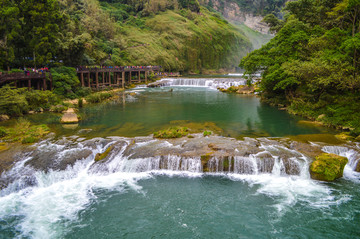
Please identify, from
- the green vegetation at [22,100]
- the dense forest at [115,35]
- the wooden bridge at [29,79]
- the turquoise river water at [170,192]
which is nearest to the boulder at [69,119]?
the turquoise river water at [170,192]

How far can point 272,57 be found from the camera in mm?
33406

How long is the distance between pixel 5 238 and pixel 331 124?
24.1m

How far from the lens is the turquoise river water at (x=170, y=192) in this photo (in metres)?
10.7

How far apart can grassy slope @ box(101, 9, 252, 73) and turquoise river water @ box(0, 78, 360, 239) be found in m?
44.5

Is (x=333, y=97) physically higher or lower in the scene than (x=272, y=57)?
lower

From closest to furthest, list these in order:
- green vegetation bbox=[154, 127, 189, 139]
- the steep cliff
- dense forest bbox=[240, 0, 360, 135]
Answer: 1. green vegetation bbox=[154, 127, 189, 139]
2. dense forest bbox=[240, 0, 360, 135]
3. the steep cliff

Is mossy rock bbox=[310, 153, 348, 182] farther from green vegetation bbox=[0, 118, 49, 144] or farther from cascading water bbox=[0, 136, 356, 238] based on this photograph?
green vegetation bbox=[0, 118, 49, 144]

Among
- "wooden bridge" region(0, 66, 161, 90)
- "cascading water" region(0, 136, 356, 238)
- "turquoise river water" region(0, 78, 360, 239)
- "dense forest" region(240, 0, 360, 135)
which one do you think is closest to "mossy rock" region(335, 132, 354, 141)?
"dense forest" region(240, 0, 360, 135)

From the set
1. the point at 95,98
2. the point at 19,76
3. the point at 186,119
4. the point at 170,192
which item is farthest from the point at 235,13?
the point at 170,192

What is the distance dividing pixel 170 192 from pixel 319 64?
1959cm

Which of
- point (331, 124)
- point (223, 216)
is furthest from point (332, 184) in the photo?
point (331, 124)

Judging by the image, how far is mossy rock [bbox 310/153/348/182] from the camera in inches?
549

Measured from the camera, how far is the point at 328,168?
1407 centimetres

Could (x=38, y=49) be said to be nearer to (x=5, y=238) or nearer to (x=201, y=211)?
(x=5, y=238)
